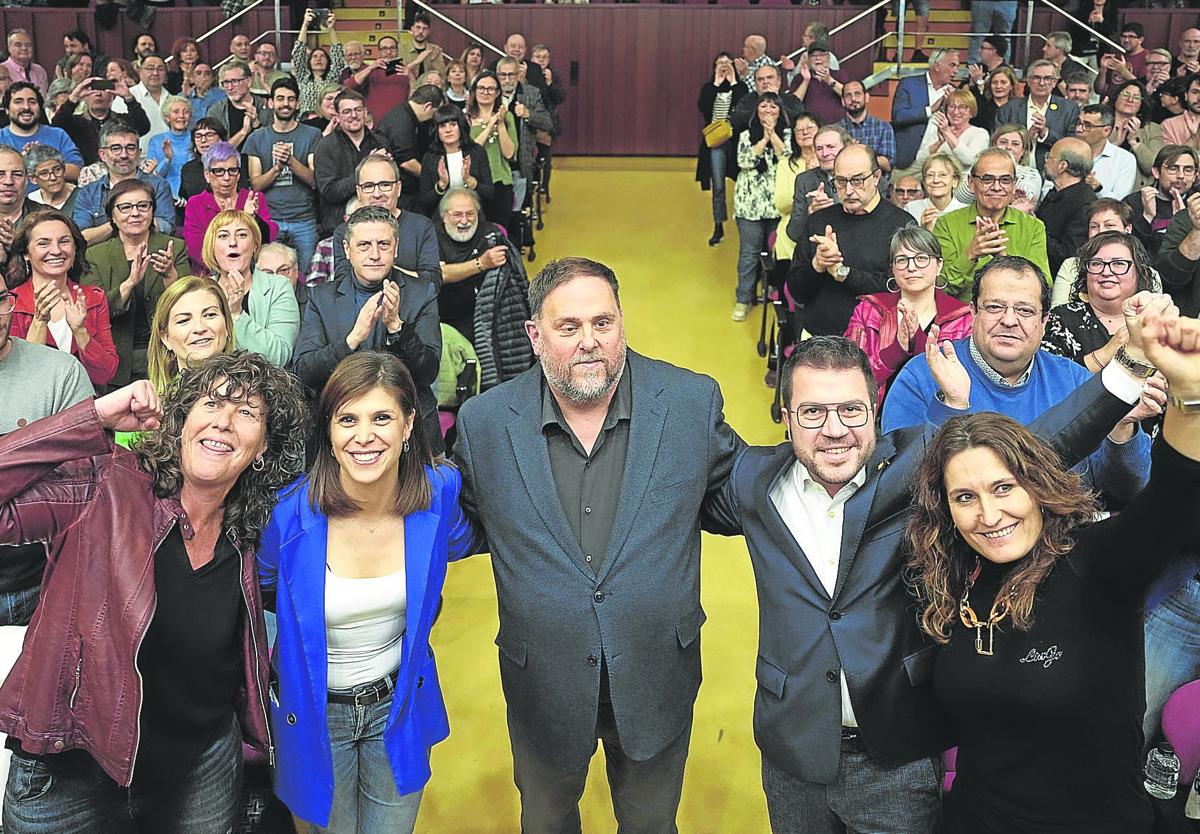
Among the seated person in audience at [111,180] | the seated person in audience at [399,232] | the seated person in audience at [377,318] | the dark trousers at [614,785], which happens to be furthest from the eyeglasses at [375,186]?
the dark trousers at [614,785]

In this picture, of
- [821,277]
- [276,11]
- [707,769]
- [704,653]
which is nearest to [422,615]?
[707,769]

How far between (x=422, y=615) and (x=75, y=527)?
680mm

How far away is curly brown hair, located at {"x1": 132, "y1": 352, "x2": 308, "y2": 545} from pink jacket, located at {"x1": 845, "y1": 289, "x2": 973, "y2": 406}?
213 cm

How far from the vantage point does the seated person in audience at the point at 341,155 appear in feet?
20.0

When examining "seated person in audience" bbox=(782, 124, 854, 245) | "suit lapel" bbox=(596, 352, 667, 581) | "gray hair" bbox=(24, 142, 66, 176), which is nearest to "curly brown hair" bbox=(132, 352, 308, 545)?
"suit lapel" bbox=(596, 352, 667, 581)

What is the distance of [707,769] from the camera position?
351cm

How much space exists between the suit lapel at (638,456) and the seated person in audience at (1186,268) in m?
3.17

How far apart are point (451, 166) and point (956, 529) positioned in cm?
474

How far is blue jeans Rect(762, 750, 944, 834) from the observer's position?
2.22 m

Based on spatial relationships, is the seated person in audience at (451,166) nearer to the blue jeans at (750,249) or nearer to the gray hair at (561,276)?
the blue jeans at (750,249)

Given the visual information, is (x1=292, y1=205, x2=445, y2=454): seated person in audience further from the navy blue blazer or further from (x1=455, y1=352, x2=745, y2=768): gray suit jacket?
the navy blue blazer

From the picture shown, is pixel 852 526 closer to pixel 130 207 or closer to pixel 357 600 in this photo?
pixel 357 600

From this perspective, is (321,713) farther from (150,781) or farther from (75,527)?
(75,527)

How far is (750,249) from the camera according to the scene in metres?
7.25
